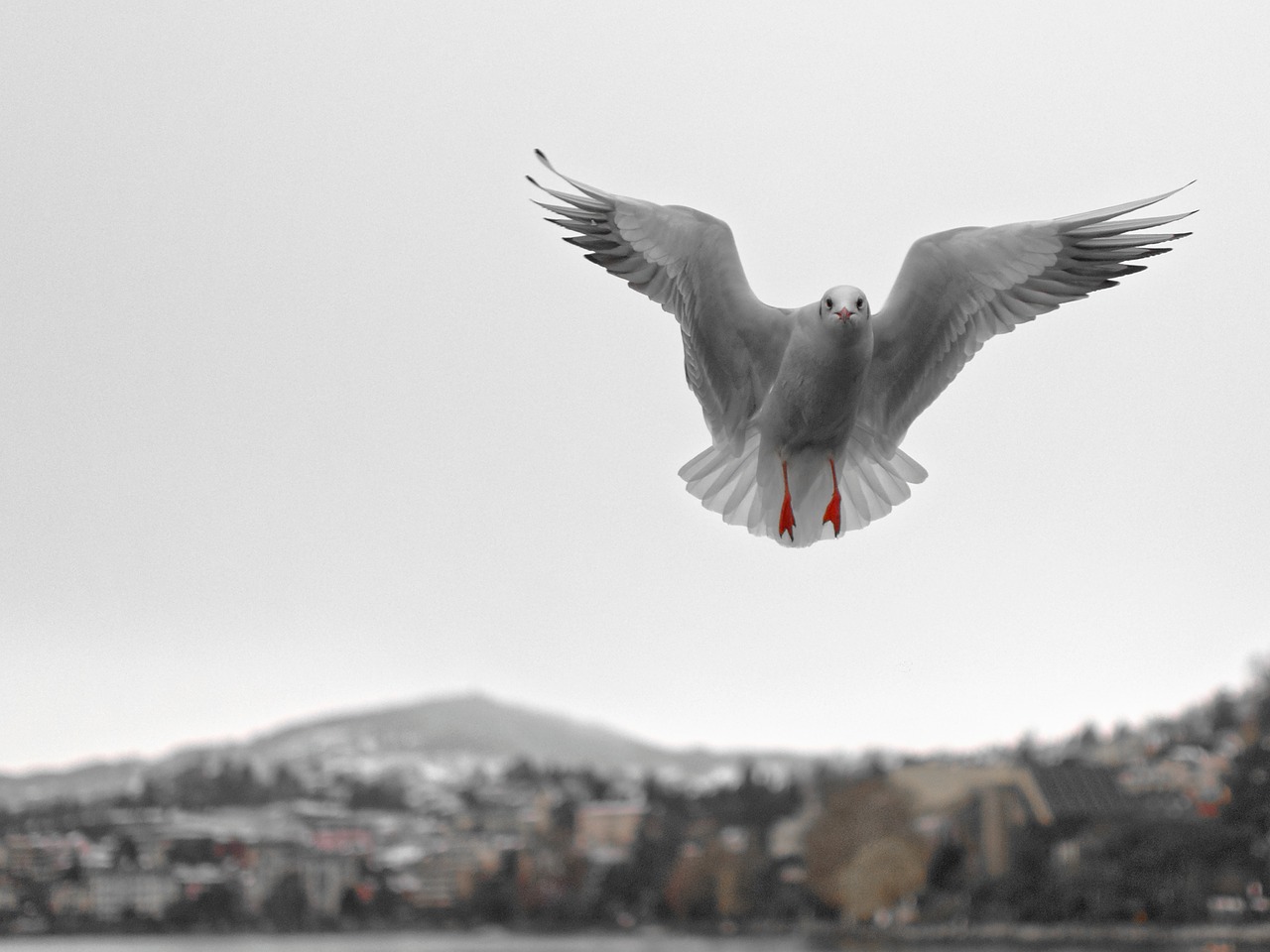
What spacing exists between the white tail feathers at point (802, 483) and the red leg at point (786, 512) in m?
0.01

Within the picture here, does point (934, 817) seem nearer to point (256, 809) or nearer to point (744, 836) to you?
point (744, 836)

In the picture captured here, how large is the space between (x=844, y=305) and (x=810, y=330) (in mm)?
161

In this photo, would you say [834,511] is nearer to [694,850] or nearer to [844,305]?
[844,305]

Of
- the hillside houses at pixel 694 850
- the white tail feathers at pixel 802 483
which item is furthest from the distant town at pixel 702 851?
the white tail feathers at pixel 802 483

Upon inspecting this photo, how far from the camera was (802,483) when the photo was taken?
5.07 m

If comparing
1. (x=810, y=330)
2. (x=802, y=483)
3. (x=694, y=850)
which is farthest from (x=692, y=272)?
(x=694, y=850)

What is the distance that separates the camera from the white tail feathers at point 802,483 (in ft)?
16.5

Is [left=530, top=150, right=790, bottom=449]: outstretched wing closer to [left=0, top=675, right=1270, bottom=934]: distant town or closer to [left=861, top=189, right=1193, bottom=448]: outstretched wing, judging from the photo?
[left=861, top=189, right=1193, bottom=448]: outstretched wing

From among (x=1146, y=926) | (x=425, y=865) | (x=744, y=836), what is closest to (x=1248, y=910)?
(x=1146, y=926)

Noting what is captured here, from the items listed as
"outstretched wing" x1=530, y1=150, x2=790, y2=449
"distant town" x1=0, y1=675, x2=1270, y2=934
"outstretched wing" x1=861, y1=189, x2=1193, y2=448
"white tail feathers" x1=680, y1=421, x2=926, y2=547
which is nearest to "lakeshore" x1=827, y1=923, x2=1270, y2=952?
"distant town" x1=0, y1=675, x2=1270, y2=934

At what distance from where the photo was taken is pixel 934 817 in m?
49.1

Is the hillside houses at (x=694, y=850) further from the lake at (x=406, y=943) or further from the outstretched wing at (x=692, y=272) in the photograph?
the outstretched wing at (x=692, y=272)

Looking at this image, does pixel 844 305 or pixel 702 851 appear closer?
pixel 844 305

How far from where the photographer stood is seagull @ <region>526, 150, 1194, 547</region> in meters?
4.84
